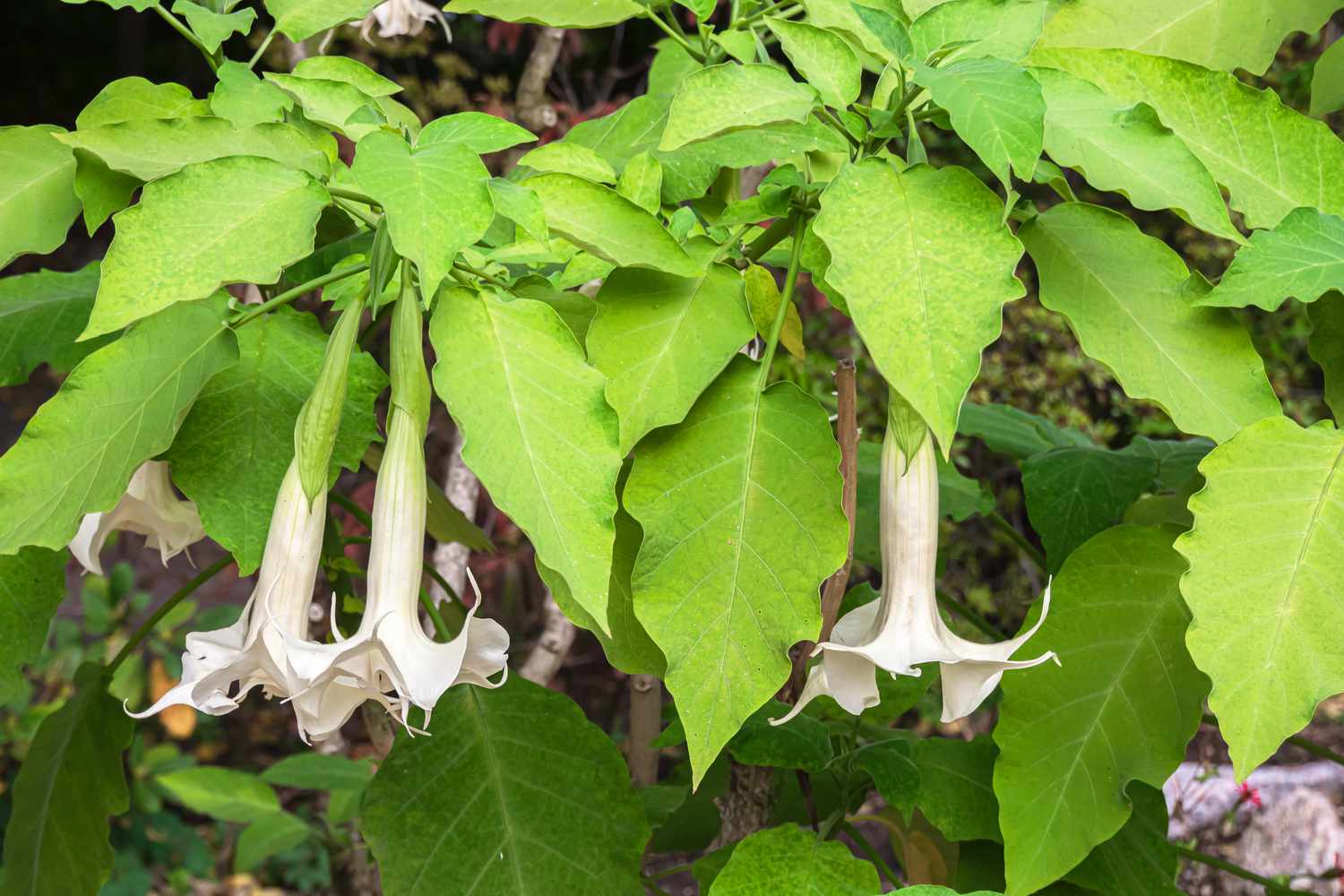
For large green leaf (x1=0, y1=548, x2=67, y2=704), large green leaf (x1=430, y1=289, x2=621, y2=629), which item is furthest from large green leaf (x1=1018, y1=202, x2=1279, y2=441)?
large green leaf (x1=0, y1=548, x2=67, y2=704)

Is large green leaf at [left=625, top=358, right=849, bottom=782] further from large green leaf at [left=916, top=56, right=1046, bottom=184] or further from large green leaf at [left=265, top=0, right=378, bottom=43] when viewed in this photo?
large green leaf at [left=265, top=0, right=378, bottom=43]

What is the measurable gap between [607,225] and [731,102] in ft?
0.32

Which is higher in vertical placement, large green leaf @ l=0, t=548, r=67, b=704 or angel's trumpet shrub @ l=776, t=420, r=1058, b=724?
angel's trumpet shrub @ l=776, t=420, r=1058, b=724

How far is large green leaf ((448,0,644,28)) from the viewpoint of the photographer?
2.98 ft

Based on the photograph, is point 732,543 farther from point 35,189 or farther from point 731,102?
point 35,189

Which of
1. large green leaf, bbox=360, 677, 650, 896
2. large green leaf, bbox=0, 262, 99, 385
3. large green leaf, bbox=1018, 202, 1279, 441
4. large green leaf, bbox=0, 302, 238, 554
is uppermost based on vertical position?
large green leaf, bbox=1018, 202, 1279, 441

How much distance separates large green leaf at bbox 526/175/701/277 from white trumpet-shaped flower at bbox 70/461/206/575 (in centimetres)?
33

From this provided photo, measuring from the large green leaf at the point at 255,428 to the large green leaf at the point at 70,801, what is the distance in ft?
1.58

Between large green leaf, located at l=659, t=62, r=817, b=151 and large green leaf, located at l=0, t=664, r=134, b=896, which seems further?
large green leaf, located at l=0, t=664, r=134, b=896

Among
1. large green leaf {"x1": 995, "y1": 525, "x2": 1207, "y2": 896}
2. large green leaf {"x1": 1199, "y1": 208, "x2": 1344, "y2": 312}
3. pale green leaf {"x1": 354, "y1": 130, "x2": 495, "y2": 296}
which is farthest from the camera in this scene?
large green leaf {"x1": 995, "y1": 525, "x2": 1207, "y2": 896}

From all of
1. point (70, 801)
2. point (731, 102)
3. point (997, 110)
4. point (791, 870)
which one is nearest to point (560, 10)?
point (731, 102)

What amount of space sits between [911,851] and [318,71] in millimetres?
802

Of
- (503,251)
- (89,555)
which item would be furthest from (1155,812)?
(89,555)

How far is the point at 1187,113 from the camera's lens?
31.0 inches
